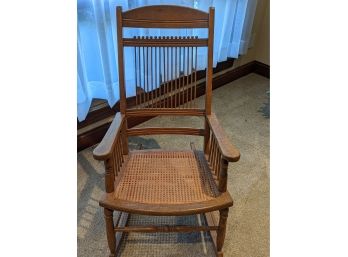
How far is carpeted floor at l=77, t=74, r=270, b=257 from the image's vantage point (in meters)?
1.47

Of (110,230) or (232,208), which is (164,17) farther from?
(232,208)

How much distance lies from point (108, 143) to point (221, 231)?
0.60 metres

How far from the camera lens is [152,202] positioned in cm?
→ 117

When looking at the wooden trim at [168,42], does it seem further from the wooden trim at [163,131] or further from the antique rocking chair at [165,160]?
the wooden trim at [163,131]

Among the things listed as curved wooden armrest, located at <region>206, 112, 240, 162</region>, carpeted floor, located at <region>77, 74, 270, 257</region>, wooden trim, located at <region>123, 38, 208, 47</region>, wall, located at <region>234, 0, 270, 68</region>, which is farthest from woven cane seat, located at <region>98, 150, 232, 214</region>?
wall, located at <region>234, 0, 270, 68</region>

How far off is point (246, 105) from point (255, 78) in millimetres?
619

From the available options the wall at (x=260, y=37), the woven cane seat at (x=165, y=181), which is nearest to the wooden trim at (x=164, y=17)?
the woven cane seat at (x=165, y=181)

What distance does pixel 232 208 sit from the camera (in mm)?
1696

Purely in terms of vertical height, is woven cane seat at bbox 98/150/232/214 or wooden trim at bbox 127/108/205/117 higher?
wooden trim at bbox 127/108/205/117

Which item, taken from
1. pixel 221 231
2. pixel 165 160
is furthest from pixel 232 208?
pixel 165 160

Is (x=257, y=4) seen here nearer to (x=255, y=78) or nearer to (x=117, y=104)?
(x=255, y=78)

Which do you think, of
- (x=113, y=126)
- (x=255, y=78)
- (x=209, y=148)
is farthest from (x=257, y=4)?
(x=113, y=126)

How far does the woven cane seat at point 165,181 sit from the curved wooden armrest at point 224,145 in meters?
0.18

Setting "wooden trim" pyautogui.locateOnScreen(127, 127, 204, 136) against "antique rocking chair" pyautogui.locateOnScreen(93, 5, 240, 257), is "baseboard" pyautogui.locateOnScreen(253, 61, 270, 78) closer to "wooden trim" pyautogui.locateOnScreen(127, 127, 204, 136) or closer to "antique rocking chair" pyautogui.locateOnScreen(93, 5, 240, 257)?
"antique rocking chair" pyautogui.locateOnScreen(93, 5, 240, 257)
